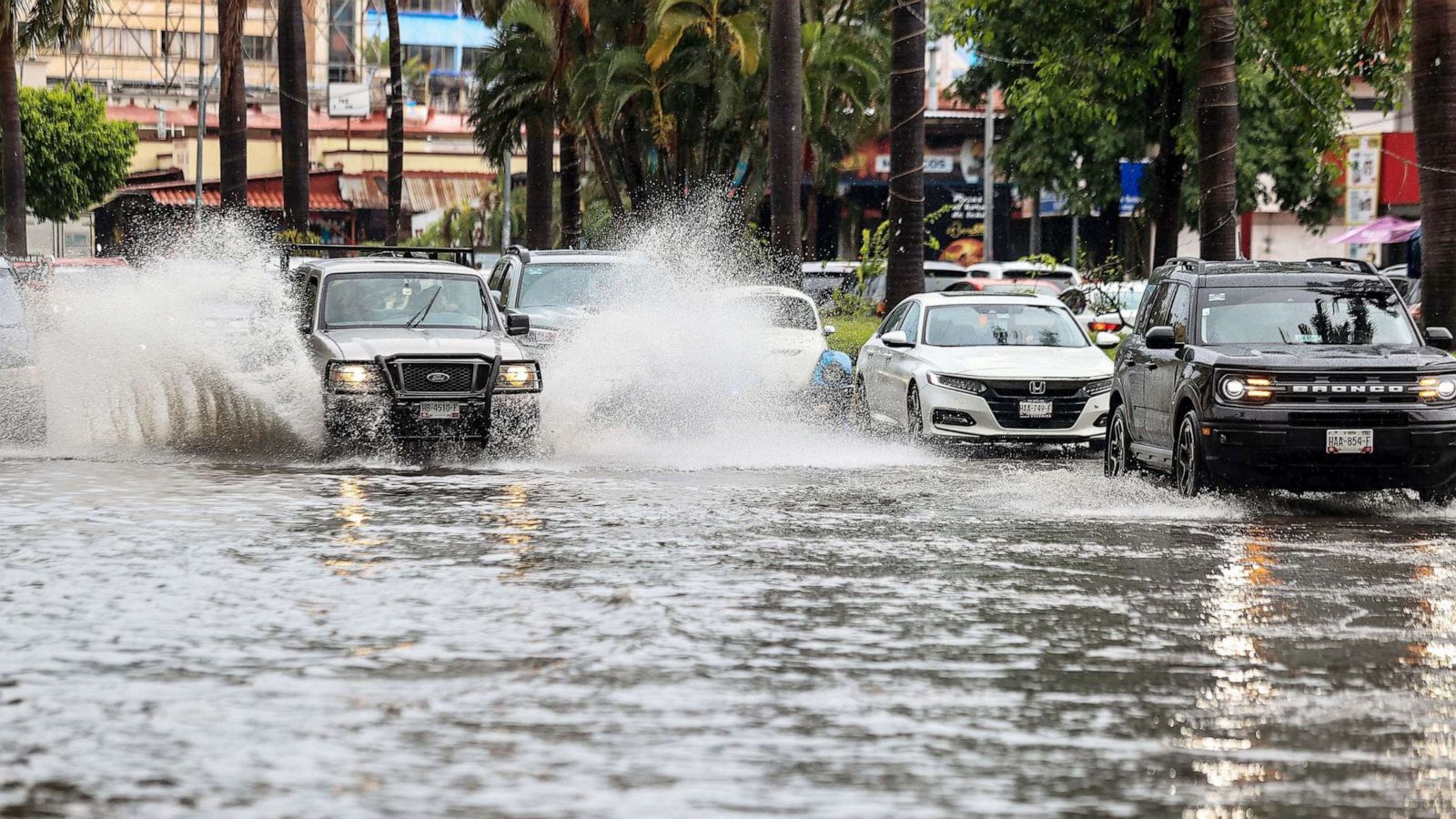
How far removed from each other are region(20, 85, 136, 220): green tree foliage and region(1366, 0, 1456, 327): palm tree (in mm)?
64390

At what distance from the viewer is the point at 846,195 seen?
226 ft

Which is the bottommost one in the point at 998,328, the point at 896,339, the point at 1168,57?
the point at 896,339

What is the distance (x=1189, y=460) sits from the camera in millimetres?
14852

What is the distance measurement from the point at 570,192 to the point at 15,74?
16.1m

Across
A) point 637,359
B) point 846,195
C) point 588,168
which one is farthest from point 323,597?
point 588,168

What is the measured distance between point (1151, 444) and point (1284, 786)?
9.57 meters

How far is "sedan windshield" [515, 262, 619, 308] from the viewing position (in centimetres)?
2281

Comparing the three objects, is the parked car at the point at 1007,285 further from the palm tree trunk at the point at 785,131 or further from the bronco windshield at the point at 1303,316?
the bronco windshield at the point at 1303,316

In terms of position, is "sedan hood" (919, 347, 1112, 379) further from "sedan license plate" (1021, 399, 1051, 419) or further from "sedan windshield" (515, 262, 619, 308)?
"sedan windshield" (515, 262, 619, 308)

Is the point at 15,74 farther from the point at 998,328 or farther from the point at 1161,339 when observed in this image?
the point at 1161,339

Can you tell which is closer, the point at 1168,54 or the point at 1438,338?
the point at 1438,338

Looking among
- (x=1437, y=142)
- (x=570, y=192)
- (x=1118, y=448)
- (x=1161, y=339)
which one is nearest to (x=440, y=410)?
(x=1118, y=448)

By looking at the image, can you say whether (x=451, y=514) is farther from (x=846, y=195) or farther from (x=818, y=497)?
(x=846, y=195)

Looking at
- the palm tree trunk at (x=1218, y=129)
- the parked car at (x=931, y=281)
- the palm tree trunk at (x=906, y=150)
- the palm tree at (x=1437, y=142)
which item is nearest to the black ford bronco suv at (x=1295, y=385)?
the palm tree at (x=1437, y=142)
